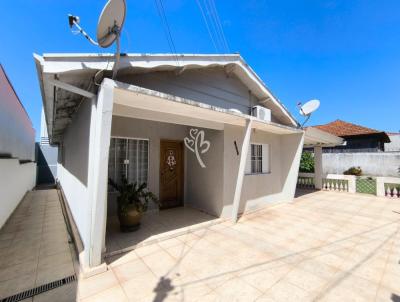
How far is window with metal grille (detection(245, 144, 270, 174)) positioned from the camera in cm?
762

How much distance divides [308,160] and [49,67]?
15.8 m

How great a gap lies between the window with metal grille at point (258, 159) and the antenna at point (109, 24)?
19.1ft

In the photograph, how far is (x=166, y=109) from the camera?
4652mm

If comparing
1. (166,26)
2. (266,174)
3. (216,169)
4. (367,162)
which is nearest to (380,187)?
(266,174)

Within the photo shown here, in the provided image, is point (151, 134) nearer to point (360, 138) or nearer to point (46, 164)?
point (46, 164)

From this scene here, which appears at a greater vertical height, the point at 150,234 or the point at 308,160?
the point at 308,160

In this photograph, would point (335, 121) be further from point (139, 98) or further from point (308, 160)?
point (139, 98)

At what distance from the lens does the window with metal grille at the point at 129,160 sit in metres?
6.15

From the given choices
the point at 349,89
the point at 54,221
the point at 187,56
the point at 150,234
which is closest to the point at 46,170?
the point at 54,221

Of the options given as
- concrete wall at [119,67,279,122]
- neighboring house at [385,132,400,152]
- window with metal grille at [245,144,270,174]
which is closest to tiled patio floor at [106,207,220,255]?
window with metal grille at [245,144,270,174]

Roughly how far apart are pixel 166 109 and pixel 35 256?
4.19m

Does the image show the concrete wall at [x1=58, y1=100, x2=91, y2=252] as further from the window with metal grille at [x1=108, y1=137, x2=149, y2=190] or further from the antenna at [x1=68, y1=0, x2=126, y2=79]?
the antenna at [x1=68, y1=0, x2=126, y2=79]

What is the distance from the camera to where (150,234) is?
482 cm

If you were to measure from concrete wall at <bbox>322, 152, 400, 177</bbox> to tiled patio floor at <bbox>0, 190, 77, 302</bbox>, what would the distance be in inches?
709
